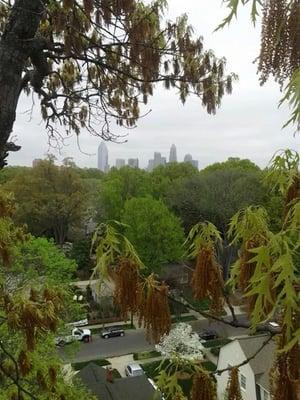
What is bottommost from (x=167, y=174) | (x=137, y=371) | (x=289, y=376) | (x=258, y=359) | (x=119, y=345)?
(x=119, y=345)

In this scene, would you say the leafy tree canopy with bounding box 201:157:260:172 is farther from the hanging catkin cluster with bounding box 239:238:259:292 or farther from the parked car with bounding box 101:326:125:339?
the hanging catkin cluster with bounding box 239:238:259:292

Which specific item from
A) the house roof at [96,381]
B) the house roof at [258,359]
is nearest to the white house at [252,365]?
the house roof at [258,359]

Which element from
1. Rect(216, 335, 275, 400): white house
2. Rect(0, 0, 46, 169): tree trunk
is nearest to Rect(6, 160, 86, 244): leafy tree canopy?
Rect(216, 335, 275, 400): white house

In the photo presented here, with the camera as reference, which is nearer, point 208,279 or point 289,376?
point 289,376

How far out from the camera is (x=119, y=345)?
20.1m

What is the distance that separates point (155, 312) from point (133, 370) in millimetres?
15626

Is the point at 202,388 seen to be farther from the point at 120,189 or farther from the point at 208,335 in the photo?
the point at 120,189

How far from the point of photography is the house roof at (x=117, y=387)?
1292 centimetres

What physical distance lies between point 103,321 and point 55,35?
70.5 ft

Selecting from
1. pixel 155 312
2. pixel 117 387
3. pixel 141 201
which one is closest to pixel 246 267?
pixel 155 312

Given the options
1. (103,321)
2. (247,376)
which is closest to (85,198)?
(103,321)

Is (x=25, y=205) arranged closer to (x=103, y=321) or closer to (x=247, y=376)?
(x=103, y=321)

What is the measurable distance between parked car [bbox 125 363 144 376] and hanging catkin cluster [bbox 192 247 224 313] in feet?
50.5

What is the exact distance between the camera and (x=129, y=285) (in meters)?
2.09
